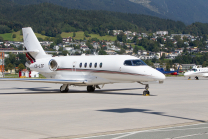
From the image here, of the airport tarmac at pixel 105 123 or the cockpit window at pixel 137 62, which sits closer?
the airport tarmac at pixel 105 123

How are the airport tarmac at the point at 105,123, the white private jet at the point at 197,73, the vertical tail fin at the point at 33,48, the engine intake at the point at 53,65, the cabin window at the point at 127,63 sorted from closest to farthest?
1. the airport tarmac at the point at 105,123
2. the cabin window at the point at 127,63
3. the engine intake at the point at 53,65
4. the vertical tail fin at the point at 33,48
5. the white private jet at the point at 197,73

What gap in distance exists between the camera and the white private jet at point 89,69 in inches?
939

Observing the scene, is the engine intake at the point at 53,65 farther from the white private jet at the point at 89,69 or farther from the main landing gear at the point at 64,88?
the main landing gear at the point at 64,88

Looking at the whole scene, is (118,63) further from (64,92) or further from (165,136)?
(165,136)

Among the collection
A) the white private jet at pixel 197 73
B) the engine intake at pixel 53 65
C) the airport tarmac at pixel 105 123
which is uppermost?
the engine intake at pixel 53 65

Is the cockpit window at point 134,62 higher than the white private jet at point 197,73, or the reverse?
the cockpit window at point 134,62

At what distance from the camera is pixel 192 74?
197 feet

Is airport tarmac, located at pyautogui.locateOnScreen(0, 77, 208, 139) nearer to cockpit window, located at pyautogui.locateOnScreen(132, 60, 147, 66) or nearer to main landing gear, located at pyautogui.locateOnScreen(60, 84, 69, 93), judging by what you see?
cockpit window, located at pyautogui.locateOnScreen(132, 60, 147, 66)

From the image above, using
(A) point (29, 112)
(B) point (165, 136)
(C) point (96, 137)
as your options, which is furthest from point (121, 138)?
(A) point (29, 112)

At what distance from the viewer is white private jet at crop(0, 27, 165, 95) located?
2386 centimetres

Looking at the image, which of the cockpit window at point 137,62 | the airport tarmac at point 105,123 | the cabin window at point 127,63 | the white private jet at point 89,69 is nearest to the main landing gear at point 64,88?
the white private jet at point 89,69

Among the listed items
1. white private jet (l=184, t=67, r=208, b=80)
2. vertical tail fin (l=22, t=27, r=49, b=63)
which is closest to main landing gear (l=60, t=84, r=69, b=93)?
vertical tail fin (l=22, t=27, r=49, b=63)

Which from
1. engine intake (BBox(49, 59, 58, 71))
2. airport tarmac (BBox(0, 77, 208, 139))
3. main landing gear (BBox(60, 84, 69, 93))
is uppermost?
A: engine intake (BBox(49, 59, 58, 71))

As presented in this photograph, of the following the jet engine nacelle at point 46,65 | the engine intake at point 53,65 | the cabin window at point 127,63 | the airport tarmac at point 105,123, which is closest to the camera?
the airport tarmac at point 105,123
